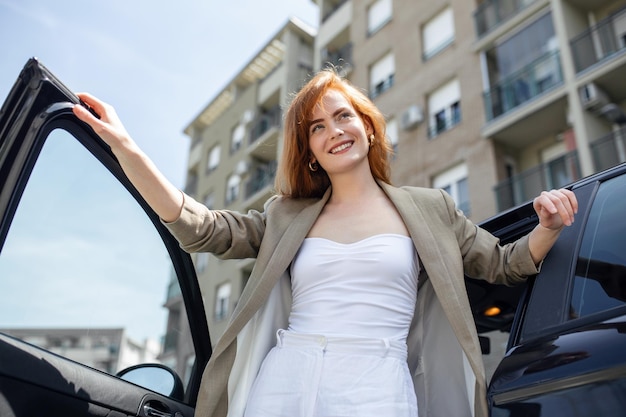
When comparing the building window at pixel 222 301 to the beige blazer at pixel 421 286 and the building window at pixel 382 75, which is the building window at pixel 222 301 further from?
the beige blazer at pixel 421 286

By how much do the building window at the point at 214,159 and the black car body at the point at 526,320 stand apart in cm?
3058

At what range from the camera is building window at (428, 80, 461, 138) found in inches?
720

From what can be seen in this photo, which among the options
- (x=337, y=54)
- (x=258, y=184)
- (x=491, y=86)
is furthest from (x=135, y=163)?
(x=258, y=184)

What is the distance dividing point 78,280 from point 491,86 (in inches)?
680

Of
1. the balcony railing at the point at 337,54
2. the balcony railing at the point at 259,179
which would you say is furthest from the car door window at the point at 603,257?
the balcony railing at the point at 259,179

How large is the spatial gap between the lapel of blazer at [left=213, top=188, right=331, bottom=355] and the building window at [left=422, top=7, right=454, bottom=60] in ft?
59.9

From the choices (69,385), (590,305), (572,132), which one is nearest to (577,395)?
(590,305)

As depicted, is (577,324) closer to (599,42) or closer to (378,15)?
(599,42)

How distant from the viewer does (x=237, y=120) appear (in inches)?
1235

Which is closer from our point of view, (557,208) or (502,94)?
(557,208)

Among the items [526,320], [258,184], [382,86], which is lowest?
[526,320]

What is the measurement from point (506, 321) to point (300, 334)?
5.28 ft

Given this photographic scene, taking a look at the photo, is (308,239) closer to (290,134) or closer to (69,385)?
(290,134)

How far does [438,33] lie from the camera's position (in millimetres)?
19844
